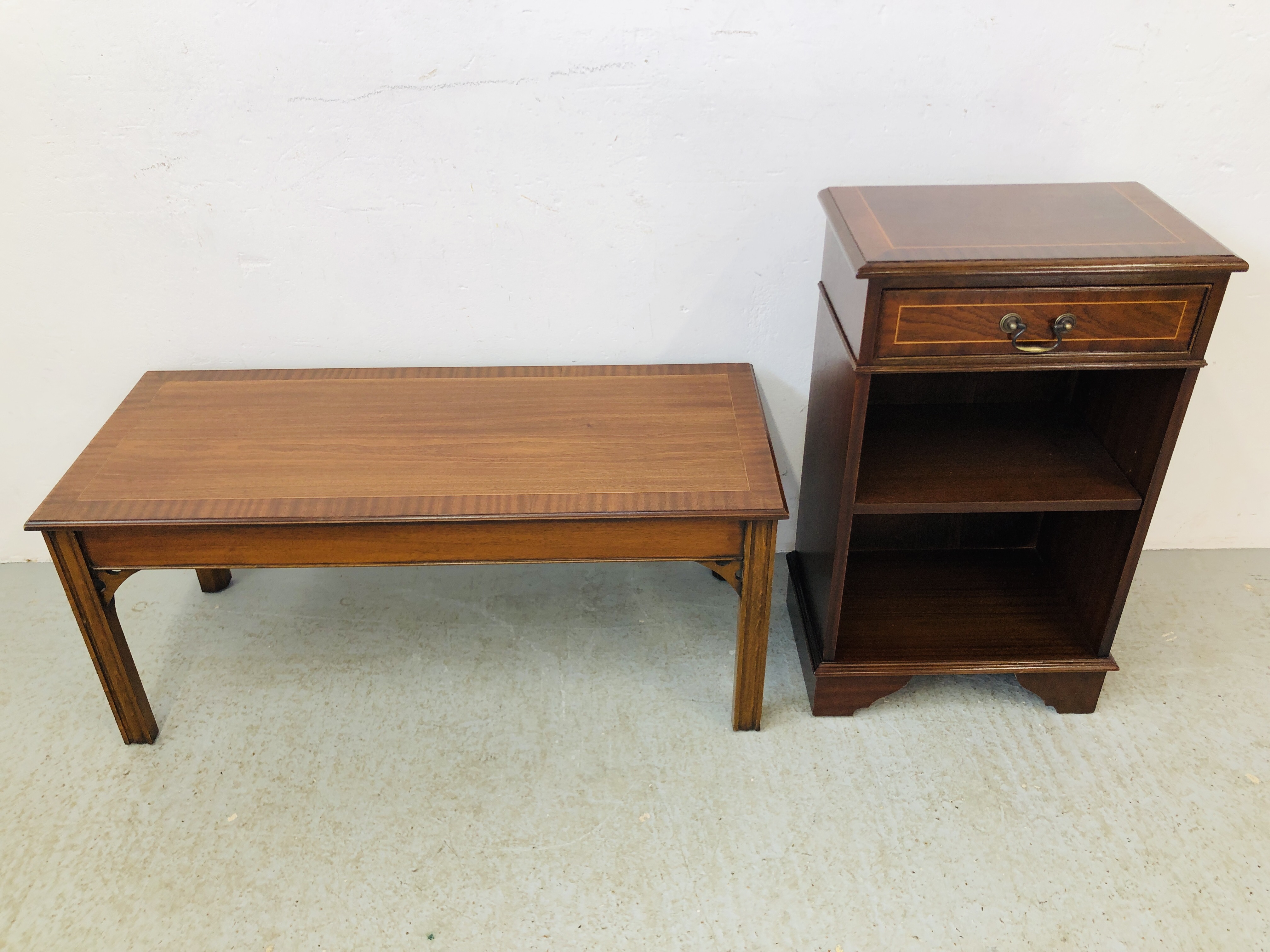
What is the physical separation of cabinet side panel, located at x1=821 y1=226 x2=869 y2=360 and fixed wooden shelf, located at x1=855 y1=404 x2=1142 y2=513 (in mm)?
284

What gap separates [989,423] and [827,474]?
400mm

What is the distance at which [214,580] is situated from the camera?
242 centimetres

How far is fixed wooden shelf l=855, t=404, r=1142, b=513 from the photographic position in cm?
180

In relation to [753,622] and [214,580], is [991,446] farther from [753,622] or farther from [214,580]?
[214,580]

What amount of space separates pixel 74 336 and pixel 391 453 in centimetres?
94

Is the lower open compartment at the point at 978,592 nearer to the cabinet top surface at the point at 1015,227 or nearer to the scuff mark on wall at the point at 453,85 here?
the cabinet top surface at the point at 1015,227

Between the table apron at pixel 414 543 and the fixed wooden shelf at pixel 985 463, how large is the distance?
35 cm

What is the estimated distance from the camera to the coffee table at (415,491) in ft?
5.65

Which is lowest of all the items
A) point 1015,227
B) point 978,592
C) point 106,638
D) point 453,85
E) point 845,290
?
point 978,592

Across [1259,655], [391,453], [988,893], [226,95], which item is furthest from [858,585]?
[226,95]

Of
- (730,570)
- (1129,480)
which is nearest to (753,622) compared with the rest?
(730,570)

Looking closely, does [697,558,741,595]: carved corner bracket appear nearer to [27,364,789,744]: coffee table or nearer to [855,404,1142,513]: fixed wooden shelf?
[27,364,789,744]: coffee table

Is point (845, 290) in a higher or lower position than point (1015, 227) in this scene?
lower

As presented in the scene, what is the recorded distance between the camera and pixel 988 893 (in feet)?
5.52
